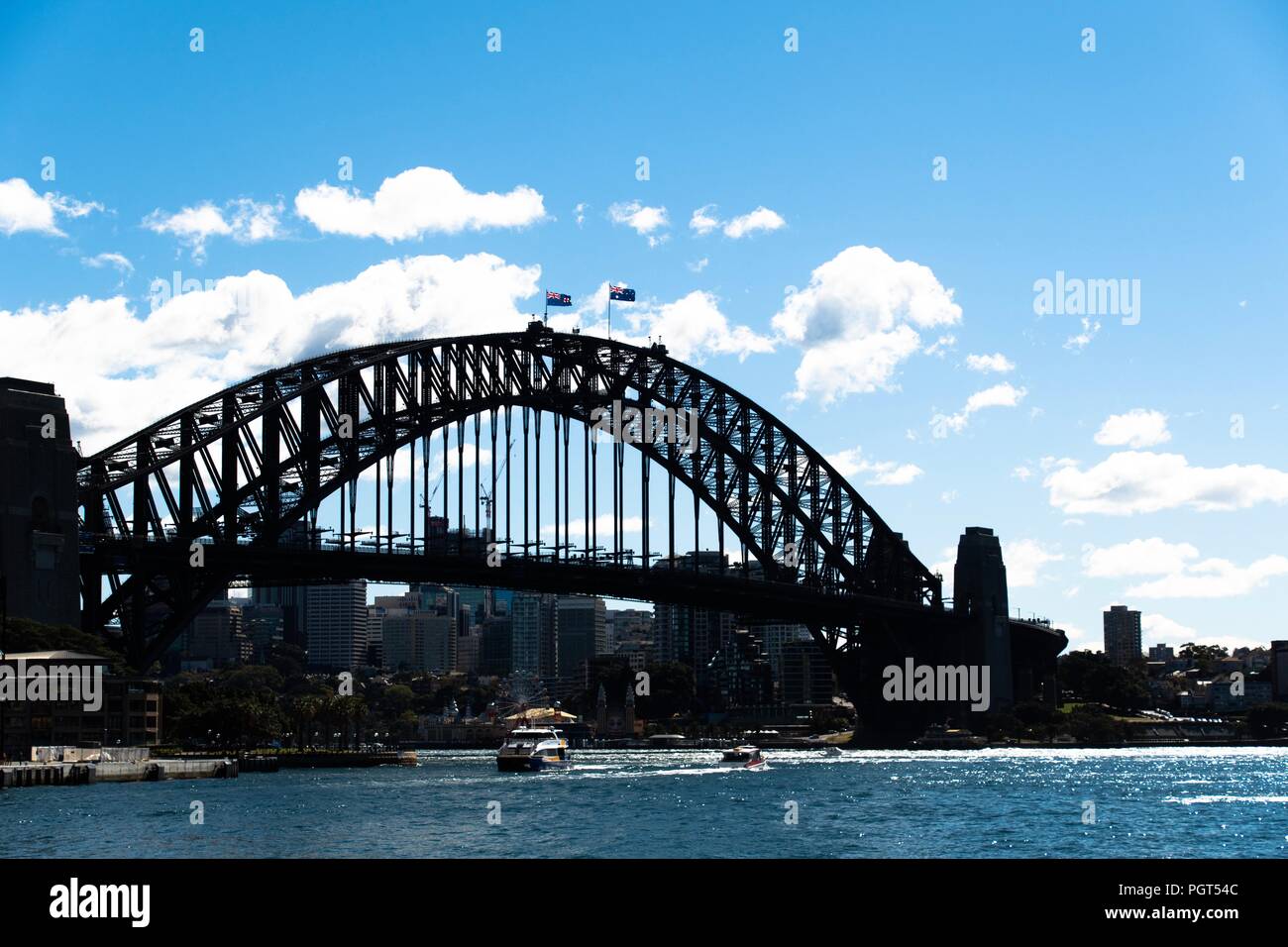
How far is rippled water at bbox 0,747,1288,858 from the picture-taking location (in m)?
48.7

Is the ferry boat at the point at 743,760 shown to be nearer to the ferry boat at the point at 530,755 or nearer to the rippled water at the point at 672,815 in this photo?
the ferry boat at the point at 530,755

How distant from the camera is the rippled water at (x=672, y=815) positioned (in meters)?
48.7

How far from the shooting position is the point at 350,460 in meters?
110

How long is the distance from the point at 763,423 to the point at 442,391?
118 feet

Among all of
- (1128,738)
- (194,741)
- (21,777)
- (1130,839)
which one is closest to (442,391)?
(194,741)

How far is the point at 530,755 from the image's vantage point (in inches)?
4471

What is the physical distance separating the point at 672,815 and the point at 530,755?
51.6 metres

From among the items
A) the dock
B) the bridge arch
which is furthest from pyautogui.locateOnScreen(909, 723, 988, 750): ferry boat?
the dock

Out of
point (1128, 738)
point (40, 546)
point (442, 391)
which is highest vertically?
point (442, 391)

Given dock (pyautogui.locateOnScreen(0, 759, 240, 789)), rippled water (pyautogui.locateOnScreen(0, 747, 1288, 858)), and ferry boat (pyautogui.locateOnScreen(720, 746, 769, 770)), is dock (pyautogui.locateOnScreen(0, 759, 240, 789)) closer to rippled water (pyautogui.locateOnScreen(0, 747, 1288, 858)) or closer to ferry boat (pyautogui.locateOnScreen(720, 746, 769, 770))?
rippled water (pyautogui.locateOnScreen(0, 747, 1288, 858))

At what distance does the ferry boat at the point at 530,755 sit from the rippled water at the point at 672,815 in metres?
6.76

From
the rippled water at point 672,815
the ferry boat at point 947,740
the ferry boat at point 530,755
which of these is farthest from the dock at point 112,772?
the ferry boat at point 947,740

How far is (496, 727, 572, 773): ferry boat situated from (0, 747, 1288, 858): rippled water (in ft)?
22.2
